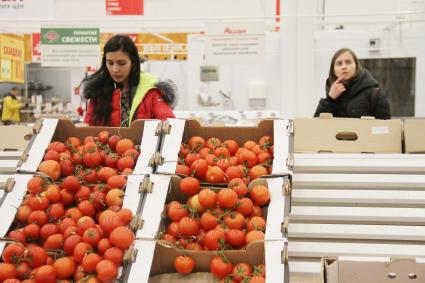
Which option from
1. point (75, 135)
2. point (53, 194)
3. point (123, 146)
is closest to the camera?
point (53, 194)

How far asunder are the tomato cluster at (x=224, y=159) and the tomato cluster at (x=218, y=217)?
0.10 m

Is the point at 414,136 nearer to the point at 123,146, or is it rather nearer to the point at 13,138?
the point at 123,146

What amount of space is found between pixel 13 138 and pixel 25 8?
2.58 m

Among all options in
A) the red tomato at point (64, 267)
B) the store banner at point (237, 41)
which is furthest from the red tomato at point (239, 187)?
the store banner at point (237, 41)

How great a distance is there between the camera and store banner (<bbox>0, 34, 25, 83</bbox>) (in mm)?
6438

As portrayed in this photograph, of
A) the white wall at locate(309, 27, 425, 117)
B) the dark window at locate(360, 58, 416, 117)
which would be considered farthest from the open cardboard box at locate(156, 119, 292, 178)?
the dark window at locate(360, 58, 416, 117)

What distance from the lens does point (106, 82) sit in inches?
115

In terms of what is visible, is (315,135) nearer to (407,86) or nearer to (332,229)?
(332,229)

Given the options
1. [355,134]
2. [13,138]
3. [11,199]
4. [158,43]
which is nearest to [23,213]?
[11,199]

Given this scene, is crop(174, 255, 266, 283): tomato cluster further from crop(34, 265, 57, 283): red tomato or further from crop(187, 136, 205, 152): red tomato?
crop(187, 136, 205, 152): red tomato

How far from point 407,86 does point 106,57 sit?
5117 millimetres

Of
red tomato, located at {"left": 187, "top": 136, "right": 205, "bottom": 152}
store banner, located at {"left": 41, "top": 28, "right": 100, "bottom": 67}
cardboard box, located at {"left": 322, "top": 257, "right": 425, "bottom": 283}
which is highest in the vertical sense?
store banner, located at {"left": 41, "top": 28, "right": 100, "bottom": 67}

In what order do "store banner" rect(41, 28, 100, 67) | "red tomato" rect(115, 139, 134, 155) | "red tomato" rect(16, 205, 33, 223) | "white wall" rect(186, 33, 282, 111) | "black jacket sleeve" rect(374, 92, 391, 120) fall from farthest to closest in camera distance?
"white wall" rect(186, 33, 282, 111), "store banner" rect(41, 28, 100, 67), "black jacket sleeve" rect(374, 92, 391, 120), "red tomato" rect(115, 139, 134, 155), "red tomato" rect(16, 205, 33, 223)

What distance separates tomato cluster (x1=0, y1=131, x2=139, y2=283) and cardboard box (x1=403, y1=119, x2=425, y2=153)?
1.62 metres
